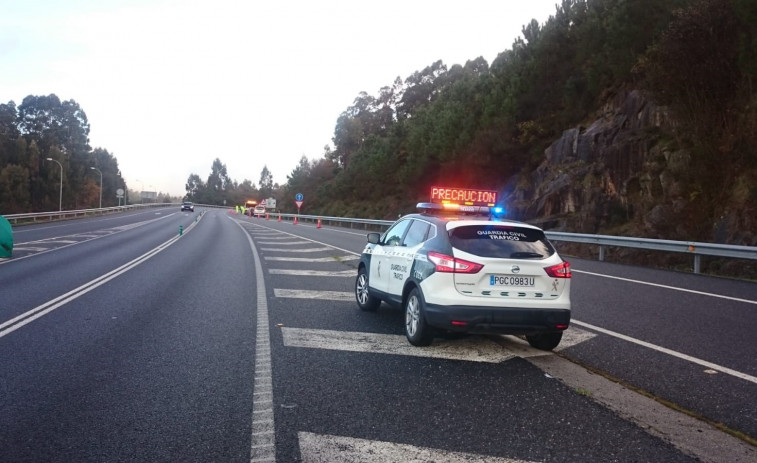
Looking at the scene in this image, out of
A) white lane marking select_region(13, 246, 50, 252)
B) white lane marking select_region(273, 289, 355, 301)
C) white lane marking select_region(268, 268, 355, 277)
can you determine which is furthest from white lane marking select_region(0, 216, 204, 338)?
white lane marking select_region(13, 246, 50, 252)

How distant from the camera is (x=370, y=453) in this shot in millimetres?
3971

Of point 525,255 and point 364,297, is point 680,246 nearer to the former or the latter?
point 364,297

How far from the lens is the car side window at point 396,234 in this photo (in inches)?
332

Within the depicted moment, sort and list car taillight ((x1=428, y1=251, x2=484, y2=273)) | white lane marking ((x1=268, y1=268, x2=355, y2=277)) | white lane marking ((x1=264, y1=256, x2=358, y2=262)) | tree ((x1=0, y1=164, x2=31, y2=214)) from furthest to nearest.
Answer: tree ((x1=0, y1=164, x2=31, y2=214)), white lane marking ((x1=264, y1=256, x2=358, y2=262)), white lane marking ((x1=268, y1=268, x2=355, y2=277)), car taillight ((x1=428, y1=251, x2=484, y2=273))

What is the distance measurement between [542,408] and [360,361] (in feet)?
6.94

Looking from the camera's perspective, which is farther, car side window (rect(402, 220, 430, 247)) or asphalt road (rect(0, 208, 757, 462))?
car side window (rect(402, 220, 430, 247))

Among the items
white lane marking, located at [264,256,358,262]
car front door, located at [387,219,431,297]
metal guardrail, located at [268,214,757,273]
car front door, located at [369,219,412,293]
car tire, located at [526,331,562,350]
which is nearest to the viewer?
car tire, located at [526,331,562,350]

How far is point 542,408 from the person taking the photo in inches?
194

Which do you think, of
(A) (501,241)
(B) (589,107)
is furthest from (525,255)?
(B) (589,107)

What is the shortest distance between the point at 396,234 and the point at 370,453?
493 centimetres

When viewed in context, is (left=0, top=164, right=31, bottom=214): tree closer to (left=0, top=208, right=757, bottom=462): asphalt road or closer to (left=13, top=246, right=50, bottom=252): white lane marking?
(left=13, top=246, right=50, bottom=252): white lane marking

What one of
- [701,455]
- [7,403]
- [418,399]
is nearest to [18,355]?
[7,403]

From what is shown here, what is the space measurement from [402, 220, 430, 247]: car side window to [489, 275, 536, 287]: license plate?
1.24 meters

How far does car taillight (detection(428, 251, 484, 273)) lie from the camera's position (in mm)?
6492
